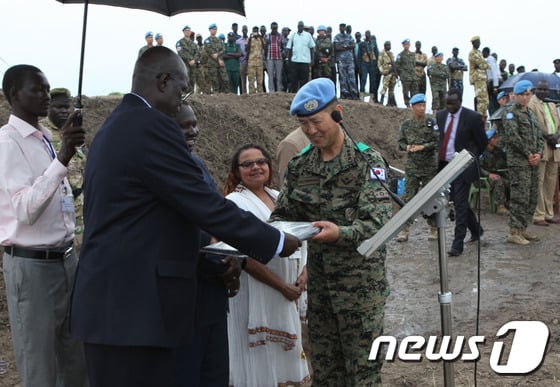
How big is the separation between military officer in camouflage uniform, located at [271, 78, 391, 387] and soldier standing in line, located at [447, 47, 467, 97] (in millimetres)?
16145

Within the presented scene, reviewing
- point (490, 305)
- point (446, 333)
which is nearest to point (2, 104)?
point (490, 305)

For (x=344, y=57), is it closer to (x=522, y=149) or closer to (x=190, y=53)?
(x=190, y=53)

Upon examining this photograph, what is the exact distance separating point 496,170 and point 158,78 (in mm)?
9313

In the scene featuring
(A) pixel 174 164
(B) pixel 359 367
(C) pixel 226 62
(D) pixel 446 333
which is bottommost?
(B) pixel 359 367

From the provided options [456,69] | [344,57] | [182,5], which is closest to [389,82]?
[456,69]

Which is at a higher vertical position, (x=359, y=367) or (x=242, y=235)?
(x=242, y=235)

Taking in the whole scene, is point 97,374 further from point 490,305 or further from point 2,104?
point 2,104

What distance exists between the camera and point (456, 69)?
18203 mm

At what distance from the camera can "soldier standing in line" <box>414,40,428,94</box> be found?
61.6 feet

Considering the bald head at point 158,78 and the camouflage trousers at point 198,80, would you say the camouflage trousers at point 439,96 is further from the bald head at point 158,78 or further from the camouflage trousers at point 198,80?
the bald head at point 158,78

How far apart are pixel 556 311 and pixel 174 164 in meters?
5.00

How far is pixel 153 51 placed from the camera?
233 cm

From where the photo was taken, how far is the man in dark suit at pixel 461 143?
801 centimetres

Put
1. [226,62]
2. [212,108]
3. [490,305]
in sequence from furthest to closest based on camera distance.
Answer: [226,62] → [212,108] → [490,305]
